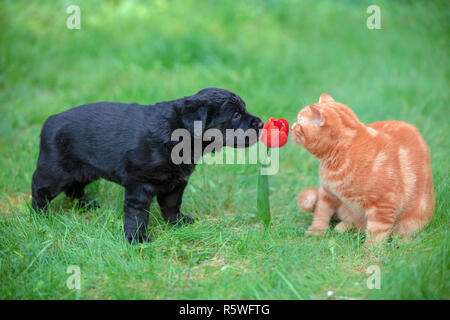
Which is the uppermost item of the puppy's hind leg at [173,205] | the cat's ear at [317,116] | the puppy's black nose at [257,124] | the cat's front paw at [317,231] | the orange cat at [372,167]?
the cat's ear at [317,116]

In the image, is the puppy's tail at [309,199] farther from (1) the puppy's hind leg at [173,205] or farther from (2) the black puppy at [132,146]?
(1) the puppy's hind leg at [173,205]

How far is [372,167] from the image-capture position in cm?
310

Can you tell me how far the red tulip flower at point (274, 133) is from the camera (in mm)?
3137

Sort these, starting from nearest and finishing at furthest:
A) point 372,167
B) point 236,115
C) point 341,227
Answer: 1. point 372,167
2. point 236,115
3. point 341,227

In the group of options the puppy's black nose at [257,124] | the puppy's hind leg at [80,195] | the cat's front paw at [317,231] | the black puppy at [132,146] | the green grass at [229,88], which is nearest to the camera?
the green grass at [229,88]

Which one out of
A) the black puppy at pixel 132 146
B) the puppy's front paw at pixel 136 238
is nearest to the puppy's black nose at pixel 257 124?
the black puppy at pixel 132 146

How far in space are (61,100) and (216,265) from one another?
4047mm

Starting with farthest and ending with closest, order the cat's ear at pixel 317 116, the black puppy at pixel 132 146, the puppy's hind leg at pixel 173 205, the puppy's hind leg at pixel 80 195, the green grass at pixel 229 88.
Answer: the puppy's hind leg at pixel 80 195, the puppy's hind leg at pixel 173 205, the black puppy at pixel 132 146, the cat's ear at pixel 317 116, the green grass at pixel 229 88

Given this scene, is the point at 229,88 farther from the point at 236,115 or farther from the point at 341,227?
the point at 341,227

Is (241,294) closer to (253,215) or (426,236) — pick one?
(253,215)

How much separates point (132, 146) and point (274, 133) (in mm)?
1099

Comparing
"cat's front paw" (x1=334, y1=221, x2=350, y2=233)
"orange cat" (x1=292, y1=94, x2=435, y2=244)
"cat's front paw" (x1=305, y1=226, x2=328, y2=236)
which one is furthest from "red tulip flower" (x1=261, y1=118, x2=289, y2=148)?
"cat's front paw" (x1=334, y1=221, x2=350, y2=233)

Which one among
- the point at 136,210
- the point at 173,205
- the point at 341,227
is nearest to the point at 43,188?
the point at 136,210

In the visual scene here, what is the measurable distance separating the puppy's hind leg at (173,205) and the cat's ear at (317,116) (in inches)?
47.3
